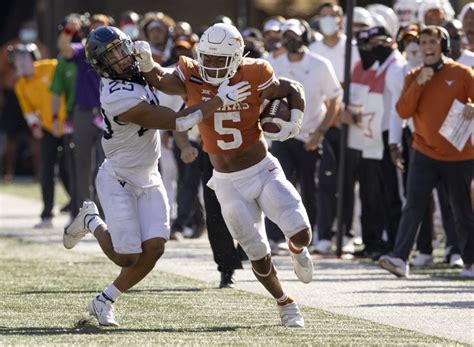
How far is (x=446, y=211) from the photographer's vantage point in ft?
43.5

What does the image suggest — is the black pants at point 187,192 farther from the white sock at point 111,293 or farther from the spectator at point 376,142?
the white sock at point 111,293

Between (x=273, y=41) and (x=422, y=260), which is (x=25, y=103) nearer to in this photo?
(x=273, y=41)

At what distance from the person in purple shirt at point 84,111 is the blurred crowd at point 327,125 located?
0.01 metres

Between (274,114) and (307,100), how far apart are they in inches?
188

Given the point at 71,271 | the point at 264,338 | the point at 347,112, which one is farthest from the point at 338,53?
the point at 264,338

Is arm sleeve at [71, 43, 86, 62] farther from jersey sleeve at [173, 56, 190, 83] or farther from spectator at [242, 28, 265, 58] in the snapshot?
jersey sleeve at [173, 56, 190, 83]

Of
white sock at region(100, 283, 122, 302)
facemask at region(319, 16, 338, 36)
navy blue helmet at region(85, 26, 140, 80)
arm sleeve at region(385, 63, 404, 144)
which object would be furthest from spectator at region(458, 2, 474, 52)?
white sock at region(100, 283, 122, 302)

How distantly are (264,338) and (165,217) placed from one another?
129cm

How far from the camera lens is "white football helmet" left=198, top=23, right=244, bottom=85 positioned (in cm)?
936

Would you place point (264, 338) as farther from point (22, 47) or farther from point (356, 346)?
point (22, 47)

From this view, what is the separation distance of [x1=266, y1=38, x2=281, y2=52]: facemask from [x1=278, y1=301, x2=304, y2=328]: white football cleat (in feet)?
19.6

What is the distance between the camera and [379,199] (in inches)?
560

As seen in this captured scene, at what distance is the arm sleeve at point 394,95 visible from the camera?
13016mm

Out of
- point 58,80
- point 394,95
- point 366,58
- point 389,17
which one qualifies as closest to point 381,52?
point 366,58
